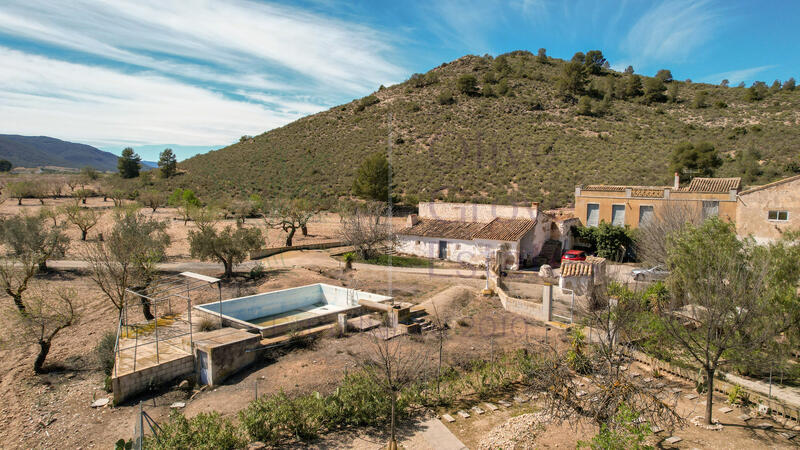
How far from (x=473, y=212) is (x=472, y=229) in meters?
1.91

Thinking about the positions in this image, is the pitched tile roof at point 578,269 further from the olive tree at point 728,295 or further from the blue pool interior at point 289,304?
the blue pool interior at point 289,304

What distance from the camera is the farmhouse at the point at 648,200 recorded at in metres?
22.7

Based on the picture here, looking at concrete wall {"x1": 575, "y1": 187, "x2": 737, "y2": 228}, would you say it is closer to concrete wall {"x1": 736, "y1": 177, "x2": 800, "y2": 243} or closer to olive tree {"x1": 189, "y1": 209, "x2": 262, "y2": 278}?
concrete wall {"x1": 736, "y1": 177, "x2": 800, "y2": 243}

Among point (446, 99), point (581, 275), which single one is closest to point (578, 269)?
point (581, 275)

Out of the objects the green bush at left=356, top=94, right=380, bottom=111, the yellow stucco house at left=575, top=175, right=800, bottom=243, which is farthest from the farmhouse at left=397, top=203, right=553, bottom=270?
the green bush at left=356, top=94, right=380, bottom=111

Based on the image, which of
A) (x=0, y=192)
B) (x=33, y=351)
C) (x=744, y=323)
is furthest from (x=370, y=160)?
(x=0, y=192)

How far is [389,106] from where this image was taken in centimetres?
6494

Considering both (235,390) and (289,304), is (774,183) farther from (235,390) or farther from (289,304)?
(235,390)

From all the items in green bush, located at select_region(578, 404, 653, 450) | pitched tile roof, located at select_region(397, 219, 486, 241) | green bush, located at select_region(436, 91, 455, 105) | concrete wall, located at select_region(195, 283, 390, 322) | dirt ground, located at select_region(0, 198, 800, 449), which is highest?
green bush, located at select_region(436, 91, 455, 105)

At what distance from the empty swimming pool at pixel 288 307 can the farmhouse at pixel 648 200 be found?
56.4 feet

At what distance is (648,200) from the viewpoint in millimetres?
25234

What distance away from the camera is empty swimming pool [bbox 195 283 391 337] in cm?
1389

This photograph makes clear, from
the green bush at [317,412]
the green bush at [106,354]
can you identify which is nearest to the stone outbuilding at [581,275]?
the green bush at [317,412]

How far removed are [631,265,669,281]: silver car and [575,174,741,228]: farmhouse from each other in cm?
497
